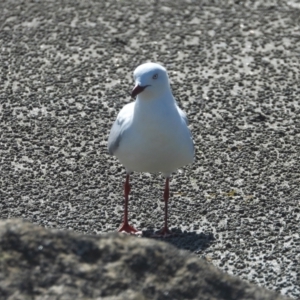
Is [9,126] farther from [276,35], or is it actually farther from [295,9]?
[295,9]

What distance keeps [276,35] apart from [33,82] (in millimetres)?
3638

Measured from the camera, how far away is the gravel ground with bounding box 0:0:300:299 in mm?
7500

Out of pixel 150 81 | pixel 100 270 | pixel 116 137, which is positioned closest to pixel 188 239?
pixel 116 137

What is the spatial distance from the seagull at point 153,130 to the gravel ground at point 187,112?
71 centimetres

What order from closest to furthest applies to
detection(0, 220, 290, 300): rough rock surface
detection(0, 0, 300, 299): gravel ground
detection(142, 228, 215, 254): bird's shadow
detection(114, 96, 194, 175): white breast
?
detection(0, 220, 290, 300): rough rock surface
detection(114, 96, 194, 175): white breast
detection(142, 228, 215, 254): bird's shadow
detection(0, 0, 300, 299): gravel ground

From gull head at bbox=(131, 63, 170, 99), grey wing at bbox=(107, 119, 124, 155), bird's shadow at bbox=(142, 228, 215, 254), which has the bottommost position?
bird's shadow at bbox=(142, 228, 215, 254)

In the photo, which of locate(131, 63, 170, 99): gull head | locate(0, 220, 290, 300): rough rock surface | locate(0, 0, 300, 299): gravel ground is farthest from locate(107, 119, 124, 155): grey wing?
locate(0, 220, 290, 300): rough rock surface

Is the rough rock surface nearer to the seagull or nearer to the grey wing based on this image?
the seagull

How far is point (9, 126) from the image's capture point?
31.2ft

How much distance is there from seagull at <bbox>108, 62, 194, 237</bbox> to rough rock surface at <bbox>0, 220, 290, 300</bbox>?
7.53ft

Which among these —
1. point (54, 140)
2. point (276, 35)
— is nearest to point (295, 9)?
point (276, 35)

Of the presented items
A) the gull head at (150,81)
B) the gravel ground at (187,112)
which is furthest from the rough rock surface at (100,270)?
the gull head at (150,81)

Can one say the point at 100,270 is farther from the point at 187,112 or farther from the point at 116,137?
the point at 187,112

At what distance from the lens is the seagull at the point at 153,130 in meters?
6.99
